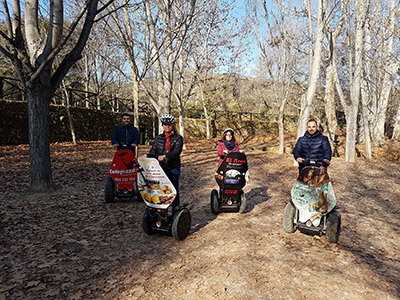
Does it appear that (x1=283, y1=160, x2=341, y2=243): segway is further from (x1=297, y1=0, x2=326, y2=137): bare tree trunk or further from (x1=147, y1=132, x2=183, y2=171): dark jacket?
(x1=297, y1=0, x2=326, y2=137): bare tree trunk

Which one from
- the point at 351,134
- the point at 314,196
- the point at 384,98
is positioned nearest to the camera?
the point at 314,196

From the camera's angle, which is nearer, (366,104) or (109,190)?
(109,190)

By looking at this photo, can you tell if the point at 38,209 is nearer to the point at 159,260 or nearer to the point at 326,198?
the point at 159,260

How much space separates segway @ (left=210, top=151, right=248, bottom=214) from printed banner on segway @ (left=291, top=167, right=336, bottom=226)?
127 centimetres

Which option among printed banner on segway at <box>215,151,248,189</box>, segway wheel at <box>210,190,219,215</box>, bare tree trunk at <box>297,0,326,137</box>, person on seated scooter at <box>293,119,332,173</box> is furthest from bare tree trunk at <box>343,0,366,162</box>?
segway wheel at <box>210,190,219,215</box>

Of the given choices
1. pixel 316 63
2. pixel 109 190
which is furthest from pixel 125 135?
pixel 316 63

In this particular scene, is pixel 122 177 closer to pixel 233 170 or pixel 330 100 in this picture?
pixel 233 170

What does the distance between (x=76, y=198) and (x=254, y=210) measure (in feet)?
13.2

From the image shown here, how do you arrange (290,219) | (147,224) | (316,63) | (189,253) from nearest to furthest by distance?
(189,253) → (147,224) → (290,219) → (316,63)

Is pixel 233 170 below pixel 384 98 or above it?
below

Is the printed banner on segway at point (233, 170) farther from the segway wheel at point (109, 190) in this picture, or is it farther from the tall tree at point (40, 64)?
the tall tree at point (40, 64)

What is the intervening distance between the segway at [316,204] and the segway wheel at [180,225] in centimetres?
171

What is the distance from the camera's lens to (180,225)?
4043 mm

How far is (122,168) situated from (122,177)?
0.66 feet
